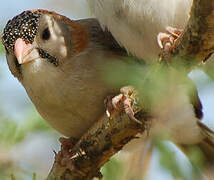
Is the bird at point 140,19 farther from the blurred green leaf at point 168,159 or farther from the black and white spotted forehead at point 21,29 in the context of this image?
the blurred green leaf at point 168,159

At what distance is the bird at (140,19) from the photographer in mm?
4258

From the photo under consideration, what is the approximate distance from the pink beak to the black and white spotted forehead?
0.05m

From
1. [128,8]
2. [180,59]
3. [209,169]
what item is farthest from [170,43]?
[209,169]

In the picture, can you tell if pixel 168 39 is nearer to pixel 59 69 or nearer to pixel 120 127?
pixel 120 127

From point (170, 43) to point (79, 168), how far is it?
144 cm

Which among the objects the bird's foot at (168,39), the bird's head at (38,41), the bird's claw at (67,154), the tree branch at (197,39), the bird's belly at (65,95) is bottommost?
the bird's claw at (67,154)

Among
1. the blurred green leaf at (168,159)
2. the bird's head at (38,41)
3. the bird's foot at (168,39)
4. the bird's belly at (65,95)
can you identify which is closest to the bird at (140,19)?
the bird's foot at (168,39)

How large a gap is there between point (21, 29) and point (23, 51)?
0.31 m

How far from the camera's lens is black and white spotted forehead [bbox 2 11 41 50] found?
4617 mm

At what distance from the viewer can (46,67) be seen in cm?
460

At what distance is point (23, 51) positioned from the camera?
4457mm

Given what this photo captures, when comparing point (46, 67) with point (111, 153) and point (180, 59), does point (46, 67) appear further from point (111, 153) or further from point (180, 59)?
point (180, 59)

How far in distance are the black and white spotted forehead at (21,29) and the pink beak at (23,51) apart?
0.16ft

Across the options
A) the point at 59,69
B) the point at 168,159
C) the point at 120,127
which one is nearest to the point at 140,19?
the point at 59,69
